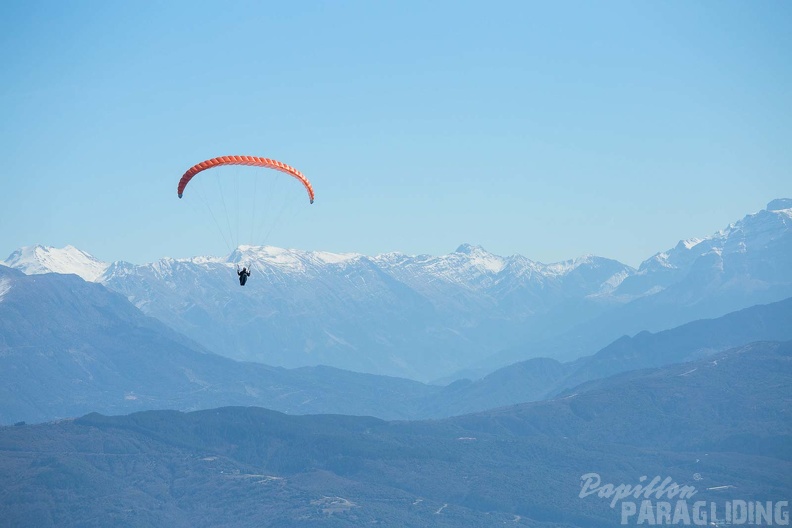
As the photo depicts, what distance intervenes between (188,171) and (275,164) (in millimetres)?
12088

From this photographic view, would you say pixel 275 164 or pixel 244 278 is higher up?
pixel 275 164

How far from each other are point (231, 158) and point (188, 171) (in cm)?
713

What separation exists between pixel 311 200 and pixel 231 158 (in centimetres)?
1435

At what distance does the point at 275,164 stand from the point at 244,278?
62.4 ft

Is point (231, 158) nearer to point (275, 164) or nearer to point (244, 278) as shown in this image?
point (275, 164)

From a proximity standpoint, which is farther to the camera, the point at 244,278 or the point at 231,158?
the point at 244,278

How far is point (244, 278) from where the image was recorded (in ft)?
584

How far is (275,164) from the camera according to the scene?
554ft

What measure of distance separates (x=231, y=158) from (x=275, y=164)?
6.37 metres

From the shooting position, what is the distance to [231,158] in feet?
545

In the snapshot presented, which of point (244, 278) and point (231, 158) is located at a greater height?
point (231, 158)

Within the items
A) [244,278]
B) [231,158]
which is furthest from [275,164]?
[244,278]

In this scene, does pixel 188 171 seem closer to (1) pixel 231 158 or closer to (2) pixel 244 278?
(1) pixel 231 158

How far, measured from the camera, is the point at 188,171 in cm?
16912
